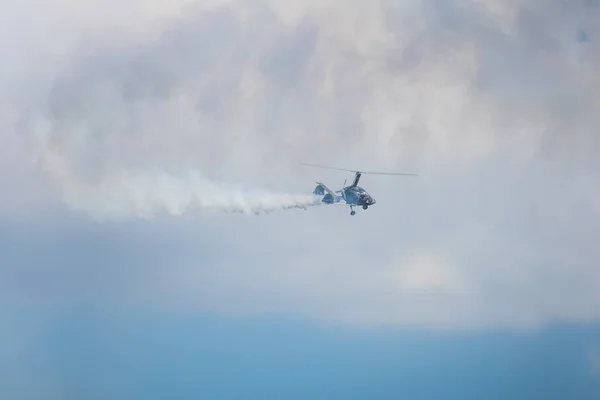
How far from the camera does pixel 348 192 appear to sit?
60.7 meters

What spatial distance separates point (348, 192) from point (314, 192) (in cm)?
325

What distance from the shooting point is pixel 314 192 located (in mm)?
62625
